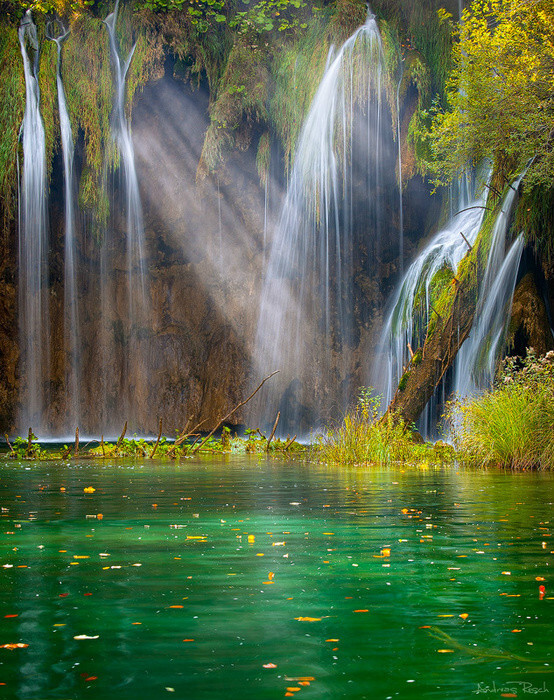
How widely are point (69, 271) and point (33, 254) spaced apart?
148 cm

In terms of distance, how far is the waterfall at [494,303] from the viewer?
618 inches

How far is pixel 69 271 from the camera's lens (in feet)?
78.6

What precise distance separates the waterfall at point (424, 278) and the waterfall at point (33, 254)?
29.6ft

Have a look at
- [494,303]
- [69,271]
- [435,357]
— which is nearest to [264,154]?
[69,271]

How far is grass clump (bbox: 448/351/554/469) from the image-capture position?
11836 mm

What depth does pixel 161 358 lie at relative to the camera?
83.3 feet

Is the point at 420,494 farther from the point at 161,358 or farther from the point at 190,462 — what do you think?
the point at 161,358

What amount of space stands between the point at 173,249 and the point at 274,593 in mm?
22222

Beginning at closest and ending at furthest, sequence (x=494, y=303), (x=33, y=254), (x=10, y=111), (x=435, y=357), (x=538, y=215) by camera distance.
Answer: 1. (x=435, y=357)
2. (x=538, y=215)
3. (x=494, y=303)
4. (x=10, y=111)
5. (x=33, y=254)

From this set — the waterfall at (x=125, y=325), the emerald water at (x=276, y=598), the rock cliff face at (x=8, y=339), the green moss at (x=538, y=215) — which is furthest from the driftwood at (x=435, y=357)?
the rock cliff face at (x=8, y=339)

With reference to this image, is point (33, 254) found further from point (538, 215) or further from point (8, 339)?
point (538, 215)

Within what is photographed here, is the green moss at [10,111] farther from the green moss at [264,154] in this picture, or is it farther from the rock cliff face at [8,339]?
the green moss at [264,154]

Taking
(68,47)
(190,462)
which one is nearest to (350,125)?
(68,47)

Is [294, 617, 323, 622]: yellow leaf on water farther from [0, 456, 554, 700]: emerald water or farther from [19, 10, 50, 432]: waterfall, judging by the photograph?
[19, 10, 50, 432]: waterfall
